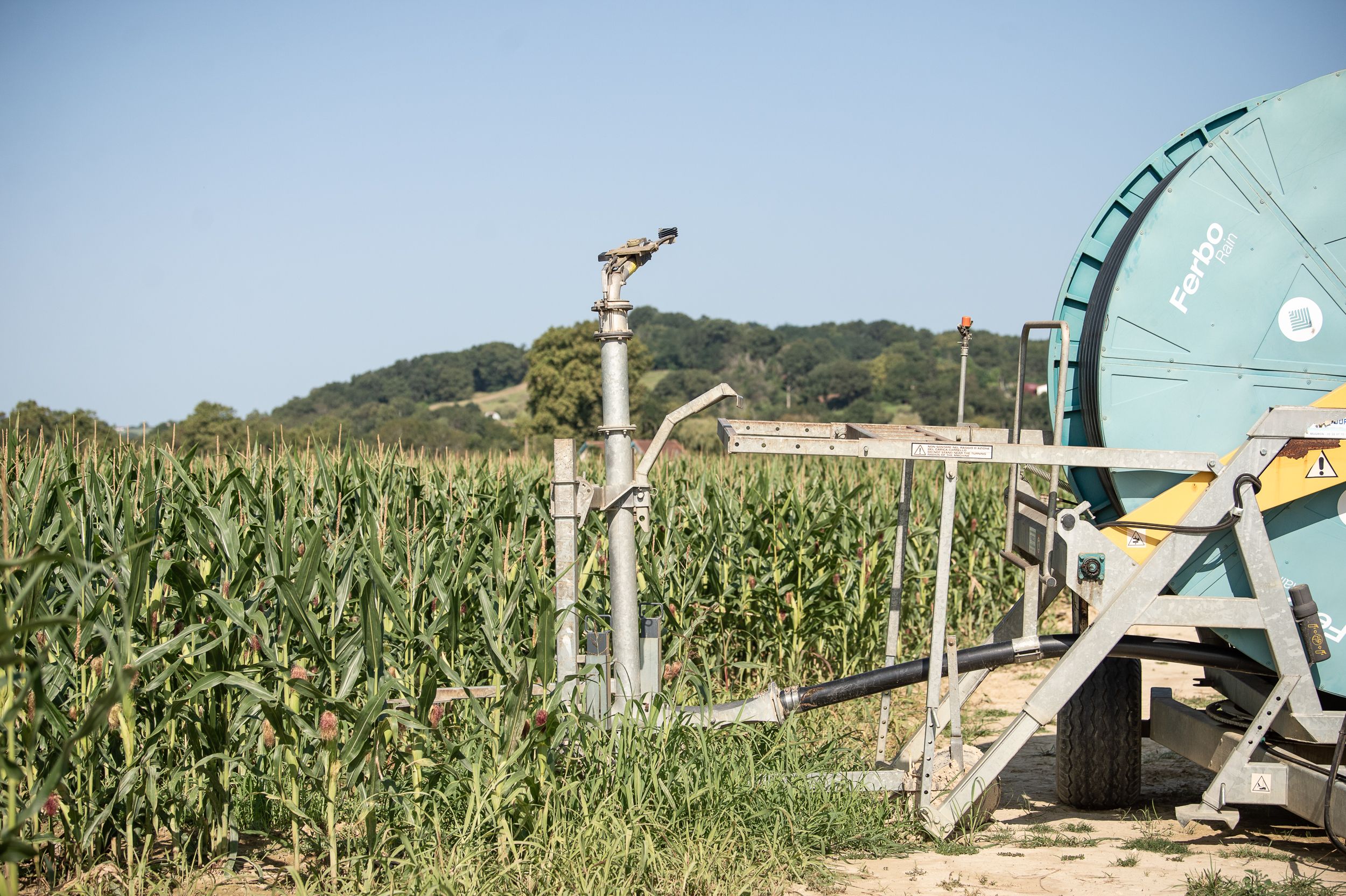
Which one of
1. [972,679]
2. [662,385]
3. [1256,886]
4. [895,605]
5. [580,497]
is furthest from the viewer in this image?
[662,385]

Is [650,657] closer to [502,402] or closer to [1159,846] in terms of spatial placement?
[1159,846]

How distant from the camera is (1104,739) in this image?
17.0 ft

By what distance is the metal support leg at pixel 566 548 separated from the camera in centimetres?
444

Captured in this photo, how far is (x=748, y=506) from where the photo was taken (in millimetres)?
8109

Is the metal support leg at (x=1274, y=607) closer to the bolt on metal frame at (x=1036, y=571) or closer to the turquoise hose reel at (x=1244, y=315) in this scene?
the bolt on metal frame at (x=1036, y=571)

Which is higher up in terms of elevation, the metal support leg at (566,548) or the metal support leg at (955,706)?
the metal support leg at (566,548)

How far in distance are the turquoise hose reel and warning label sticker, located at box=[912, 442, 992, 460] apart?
597 mm

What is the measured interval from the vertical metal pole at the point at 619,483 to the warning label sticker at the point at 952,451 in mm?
1346

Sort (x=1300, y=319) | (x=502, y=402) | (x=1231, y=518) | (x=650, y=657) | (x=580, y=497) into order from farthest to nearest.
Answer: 1. (x=502, y=402)
2. (x=650, y=657)
3. (x=580, y=497)
4. (x=1300, y=319)
5. (x=1231, y=518)

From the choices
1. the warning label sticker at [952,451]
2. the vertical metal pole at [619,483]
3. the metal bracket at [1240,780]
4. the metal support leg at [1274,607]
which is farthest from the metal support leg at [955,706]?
the vertical metal pole at [619,483]

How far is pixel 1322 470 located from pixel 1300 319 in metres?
0.69

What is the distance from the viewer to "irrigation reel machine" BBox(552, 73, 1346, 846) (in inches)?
171

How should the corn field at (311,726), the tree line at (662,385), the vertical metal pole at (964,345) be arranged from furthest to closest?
the tree line at (662,385), the vertical metal pole at (964,345), the corn field at (311,726)

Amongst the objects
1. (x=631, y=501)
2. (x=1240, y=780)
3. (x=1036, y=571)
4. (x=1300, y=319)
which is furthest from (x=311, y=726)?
(x=1300, y=319)
